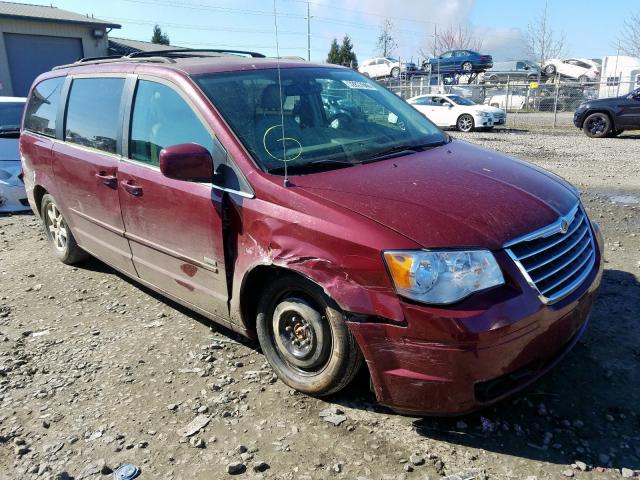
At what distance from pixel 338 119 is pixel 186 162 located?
1.13 meters

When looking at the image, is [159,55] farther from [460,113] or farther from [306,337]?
[460,113]

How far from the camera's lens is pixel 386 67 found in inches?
1578

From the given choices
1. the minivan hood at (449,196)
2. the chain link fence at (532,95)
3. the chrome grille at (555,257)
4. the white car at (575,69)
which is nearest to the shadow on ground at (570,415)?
the chrome grille at (555,257)

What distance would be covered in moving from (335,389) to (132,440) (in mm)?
1087

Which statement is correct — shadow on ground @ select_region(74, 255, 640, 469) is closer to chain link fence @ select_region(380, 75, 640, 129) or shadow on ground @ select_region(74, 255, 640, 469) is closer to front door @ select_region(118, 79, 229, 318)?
front door @ select_region(118, 79, 229, 318)

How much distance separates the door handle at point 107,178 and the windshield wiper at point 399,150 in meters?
1.86

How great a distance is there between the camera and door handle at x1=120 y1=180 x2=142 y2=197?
A: 12.0ft

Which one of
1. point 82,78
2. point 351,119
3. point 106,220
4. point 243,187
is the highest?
point 82,78

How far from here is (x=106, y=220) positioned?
4.16 meters

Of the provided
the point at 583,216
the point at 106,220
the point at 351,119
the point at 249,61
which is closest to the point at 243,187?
the point at 351,119

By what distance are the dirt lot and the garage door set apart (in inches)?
807

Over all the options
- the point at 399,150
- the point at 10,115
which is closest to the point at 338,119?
the point at 399,150

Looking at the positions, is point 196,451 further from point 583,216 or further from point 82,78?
point 82,78

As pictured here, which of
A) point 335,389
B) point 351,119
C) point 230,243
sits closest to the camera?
point 335,389
